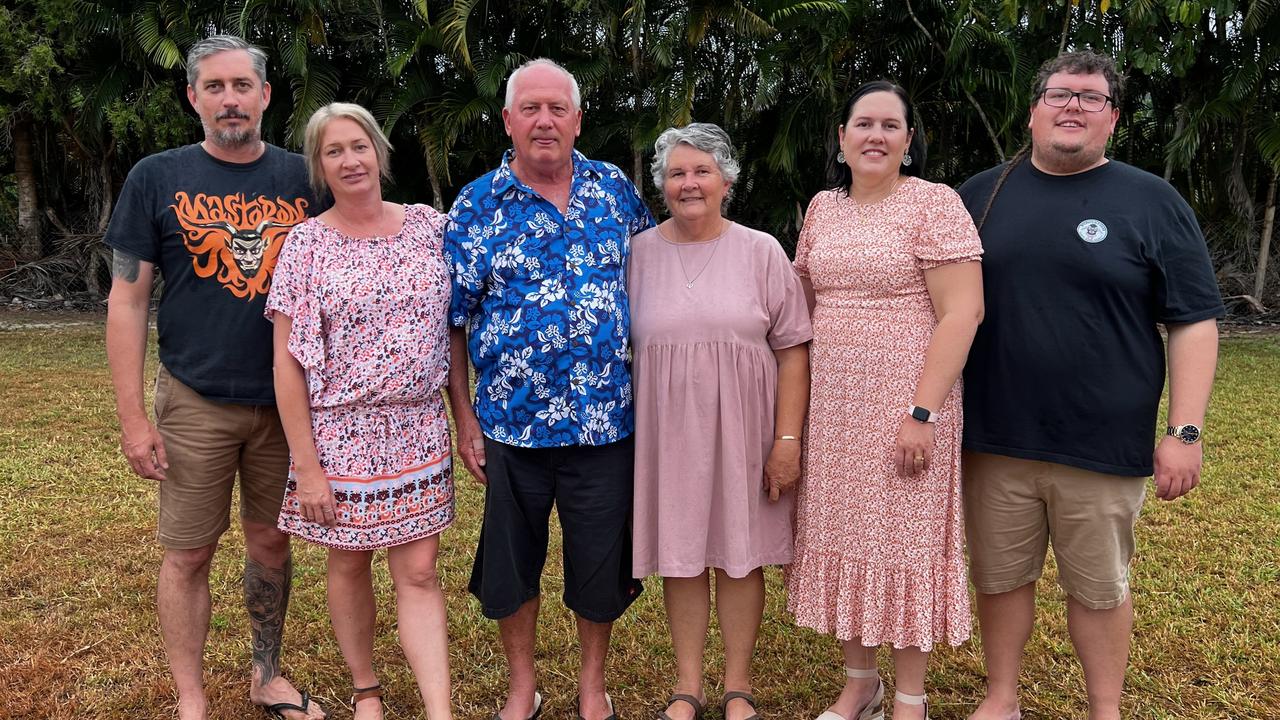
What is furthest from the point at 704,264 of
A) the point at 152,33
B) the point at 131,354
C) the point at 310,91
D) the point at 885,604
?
the point at 152,33

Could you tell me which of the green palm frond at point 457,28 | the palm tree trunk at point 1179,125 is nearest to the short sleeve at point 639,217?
the green palm frond at point 457,28

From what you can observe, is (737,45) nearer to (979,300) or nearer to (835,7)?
(835,7)

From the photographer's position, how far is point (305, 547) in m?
4.95

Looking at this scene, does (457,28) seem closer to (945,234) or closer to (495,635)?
(495,635)

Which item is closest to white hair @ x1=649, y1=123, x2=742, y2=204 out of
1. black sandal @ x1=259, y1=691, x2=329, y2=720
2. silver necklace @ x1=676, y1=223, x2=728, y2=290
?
silver necklace @ x1=676, y1=223, x2=728, y2=290

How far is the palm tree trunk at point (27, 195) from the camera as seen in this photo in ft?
50.4

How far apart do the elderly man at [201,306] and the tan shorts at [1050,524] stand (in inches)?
90.4

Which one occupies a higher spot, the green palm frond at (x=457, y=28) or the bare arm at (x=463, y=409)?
the green palm frond at (x=457, y=28)

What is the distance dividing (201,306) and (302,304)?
15.1 inches

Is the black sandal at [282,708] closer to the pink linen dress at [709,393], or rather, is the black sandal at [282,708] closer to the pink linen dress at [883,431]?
the pink linen dress at [709,393]

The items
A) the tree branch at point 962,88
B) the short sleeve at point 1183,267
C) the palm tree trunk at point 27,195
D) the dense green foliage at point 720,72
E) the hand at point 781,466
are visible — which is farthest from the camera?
the palm tree trunk at point 27,195

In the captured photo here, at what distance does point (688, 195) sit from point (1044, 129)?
3.54 ft

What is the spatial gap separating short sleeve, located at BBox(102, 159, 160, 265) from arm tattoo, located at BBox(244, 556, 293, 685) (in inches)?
45.1

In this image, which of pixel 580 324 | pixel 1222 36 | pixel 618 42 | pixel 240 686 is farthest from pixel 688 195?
pixel 1222 36
